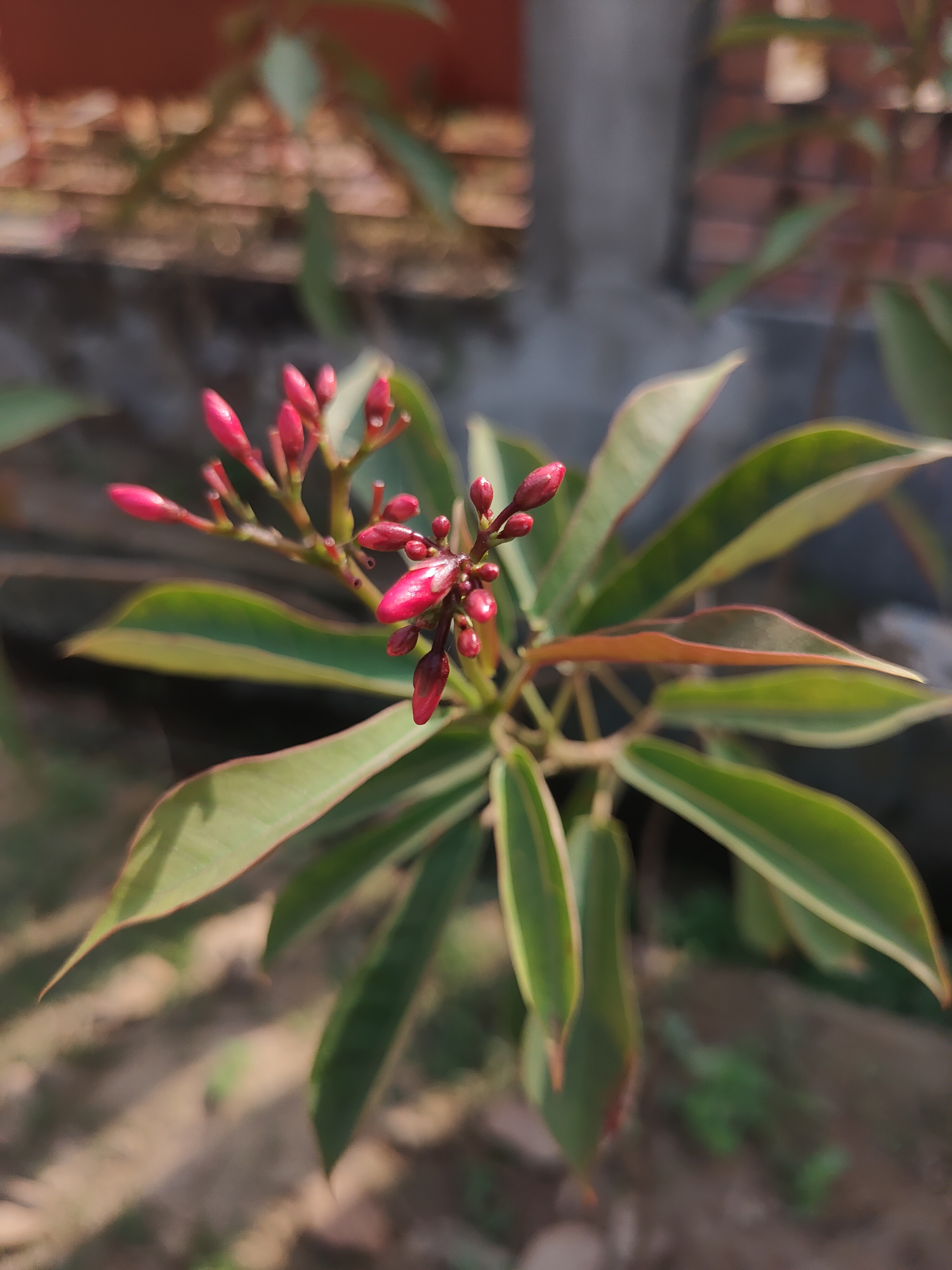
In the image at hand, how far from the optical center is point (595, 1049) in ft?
3.13

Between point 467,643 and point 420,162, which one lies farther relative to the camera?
point 420,162

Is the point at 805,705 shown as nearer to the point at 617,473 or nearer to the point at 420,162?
the point at 617,473

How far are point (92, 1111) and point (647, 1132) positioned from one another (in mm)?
970

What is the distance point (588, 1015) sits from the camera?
97cm

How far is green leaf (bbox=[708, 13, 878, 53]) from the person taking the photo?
112cm

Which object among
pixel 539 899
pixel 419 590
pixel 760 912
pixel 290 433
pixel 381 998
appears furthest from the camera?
pixel 760 912

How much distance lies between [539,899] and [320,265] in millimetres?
1168

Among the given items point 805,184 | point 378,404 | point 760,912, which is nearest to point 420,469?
point 378,404

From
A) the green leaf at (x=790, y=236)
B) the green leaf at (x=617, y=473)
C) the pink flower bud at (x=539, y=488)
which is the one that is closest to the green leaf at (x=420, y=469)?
the green leaf at (x=617, y=473)

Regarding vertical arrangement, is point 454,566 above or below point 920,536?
above

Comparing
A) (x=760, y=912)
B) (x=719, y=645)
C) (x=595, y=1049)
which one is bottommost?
(x=760, y=912)

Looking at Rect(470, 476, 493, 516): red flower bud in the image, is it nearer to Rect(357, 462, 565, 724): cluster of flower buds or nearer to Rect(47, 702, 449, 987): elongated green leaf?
Rect(357, 462, 565, 724): cluster of flower buds

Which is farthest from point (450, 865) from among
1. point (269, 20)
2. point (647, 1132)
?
point (269, 20)

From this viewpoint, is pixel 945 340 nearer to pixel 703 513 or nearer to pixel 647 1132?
pixel 703 513
